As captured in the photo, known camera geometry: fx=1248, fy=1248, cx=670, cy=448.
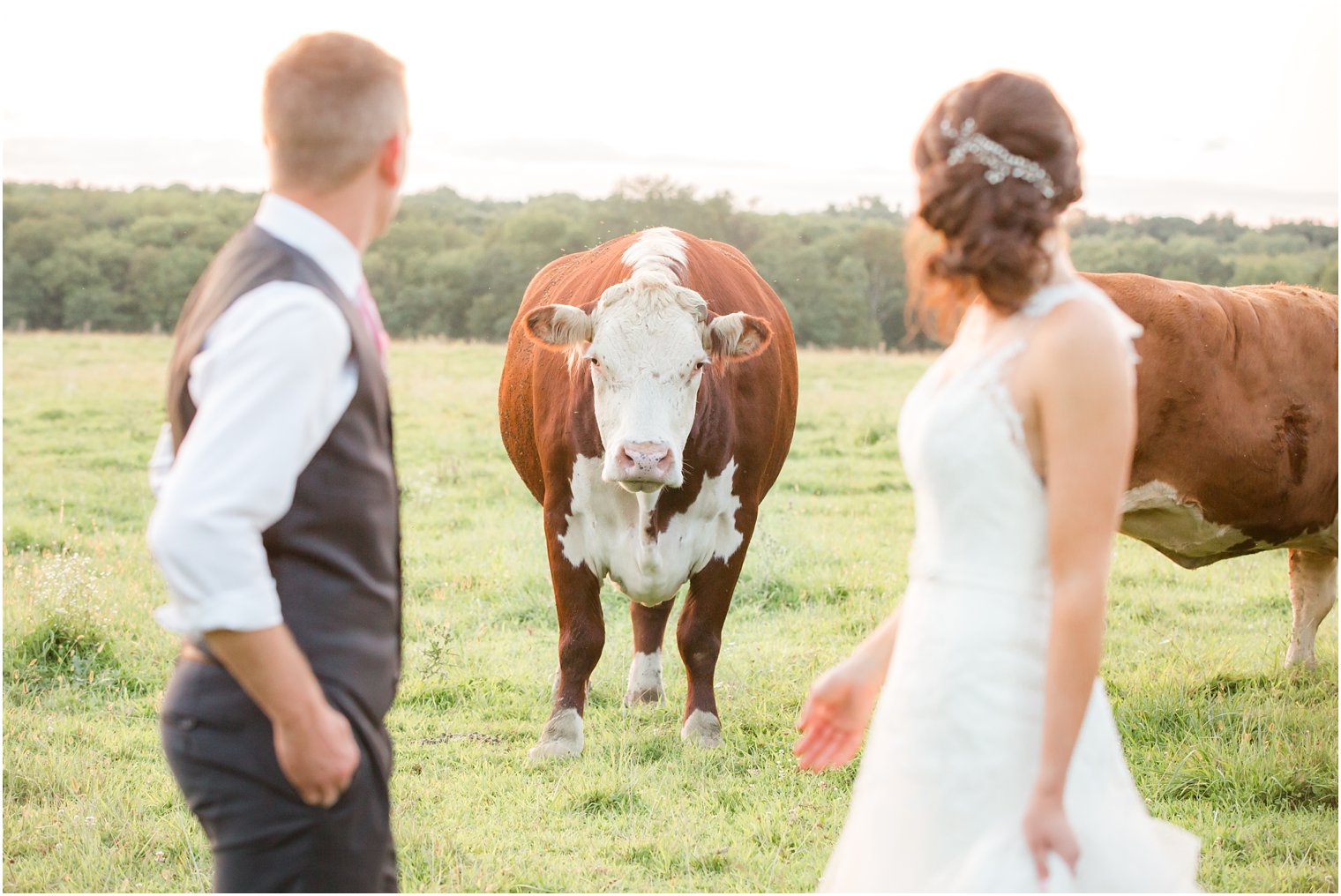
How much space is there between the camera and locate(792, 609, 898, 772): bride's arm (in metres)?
2.72

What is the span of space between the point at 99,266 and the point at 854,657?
175 feet

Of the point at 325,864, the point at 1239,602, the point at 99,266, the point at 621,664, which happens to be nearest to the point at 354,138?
the point at 325,864

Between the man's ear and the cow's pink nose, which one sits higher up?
the man's ear

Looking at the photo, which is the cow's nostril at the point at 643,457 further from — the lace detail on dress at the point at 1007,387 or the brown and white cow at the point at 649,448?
the lace detail on dress at the point at 1007,387

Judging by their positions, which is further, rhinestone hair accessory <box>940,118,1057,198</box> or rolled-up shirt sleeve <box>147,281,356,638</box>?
rhinestone hair accessory <box>940,118,1057,198</box>

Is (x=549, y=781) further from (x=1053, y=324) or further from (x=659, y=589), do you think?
(x=1053, y=324)

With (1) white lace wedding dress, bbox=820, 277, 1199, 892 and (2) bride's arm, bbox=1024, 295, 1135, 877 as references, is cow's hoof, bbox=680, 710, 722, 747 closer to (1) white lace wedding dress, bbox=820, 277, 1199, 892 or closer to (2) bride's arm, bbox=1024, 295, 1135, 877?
(1) white lace wedding dress, bbox=820, 277, 1199, 892

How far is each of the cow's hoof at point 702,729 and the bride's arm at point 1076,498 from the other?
3.46 metres

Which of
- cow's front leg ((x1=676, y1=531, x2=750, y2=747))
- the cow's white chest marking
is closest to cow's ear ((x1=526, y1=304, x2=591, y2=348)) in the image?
the cow's white chest marking

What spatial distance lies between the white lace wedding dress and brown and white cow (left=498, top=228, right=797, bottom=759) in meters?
2.71

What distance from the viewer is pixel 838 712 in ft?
9.03

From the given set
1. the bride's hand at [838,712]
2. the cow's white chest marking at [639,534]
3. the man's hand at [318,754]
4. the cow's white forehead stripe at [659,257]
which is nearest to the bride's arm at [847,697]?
the bride's hand at [838,712]

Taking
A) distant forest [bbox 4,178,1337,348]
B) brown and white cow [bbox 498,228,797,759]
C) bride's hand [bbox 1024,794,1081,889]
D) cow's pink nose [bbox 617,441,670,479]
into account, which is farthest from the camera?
distant forest [bbox 4,178,1337,348]

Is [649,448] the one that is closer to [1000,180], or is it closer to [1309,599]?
[1000,180]
